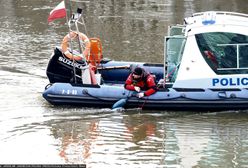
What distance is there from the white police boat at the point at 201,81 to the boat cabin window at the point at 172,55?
0.10 m

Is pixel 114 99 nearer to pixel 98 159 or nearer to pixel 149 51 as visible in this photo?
pixel 98 159

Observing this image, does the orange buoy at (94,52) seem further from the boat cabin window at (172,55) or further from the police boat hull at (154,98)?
the boat cabin window at (172,55)

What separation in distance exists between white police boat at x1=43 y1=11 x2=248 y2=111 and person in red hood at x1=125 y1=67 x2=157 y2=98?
0.12 metres

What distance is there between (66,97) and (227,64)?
4130mm

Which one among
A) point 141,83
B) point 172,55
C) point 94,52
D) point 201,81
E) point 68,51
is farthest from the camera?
point 94,52

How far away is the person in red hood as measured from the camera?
13641 millimetres

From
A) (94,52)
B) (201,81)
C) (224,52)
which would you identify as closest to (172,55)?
(201,81)

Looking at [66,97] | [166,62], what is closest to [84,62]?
[66,97]

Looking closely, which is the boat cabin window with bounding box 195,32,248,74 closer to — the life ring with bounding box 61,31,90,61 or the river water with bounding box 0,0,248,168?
the river water with bounding box 0,0,248,168

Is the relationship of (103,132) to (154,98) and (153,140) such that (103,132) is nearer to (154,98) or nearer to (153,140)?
(153,140)

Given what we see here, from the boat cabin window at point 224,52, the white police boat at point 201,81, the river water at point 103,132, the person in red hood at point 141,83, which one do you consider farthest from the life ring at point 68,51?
the boat cabin window at point 224,52

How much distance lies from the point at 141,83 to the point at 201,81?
1.51 meters

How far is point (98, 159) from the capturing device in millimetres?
10844

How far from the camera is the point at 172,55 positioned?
14.6 m
